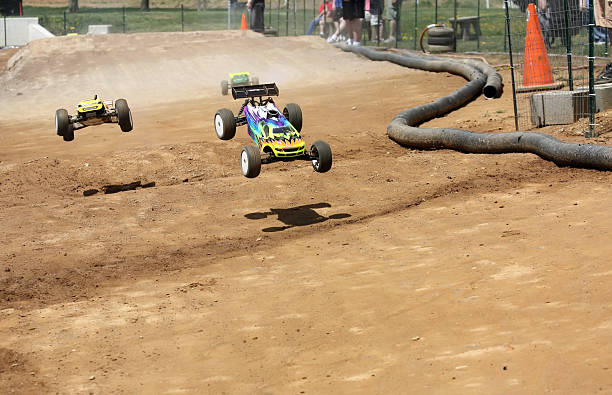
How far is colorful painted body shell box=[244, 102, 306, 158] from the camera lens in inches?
484

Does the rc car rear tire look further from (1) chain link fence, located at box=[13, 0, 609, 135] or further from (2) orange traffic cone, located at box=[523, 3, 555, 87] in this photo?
(2) orange traffic cone, located at box=[523, 3, 555, 87]

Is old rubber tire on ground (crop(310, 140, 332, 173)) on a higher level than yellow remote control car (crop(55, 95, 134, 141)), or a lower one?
lower

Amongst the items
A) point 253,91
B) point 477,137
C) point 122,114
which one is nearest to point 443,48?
point 477,137

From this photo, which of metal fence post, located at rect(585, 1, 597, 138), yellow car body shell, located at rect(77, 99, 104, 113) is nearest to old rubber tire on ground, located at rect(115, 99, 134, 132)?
yellow car body shell, located at rect(77, 99, 104, 113)

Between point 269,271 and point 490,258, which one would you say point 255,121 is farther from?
point 490,258

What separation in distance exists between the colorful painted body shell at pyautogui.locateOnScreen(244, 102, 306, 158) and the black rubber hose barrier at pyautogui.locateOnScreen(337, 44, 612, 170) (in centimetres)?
418

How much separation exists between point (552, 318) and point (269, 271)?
3739 mm

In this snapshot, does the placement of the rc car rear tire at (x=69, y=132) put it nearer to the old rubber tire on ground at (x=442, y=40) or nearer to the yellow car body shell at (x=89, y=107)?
the yellow car body shell at (x=89, y=107)

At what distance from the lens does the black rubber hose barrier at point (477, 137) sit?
43.7 feet

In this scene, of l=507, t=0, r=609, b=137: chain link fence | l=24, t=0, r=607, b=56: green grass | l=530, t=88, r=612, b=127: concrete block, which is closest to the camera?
l=507, t=0, r=609, b=137: chain link fence

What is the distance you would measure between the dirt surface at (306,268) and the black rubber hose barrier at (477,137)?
8.9 inches

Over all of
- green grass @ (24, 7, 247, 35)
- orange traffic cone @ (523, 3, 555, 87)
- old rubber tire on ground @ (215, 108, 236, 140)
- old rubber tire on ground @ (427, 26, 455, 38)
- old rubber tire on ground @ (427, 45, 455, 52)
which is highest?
green grass @ (24, 7, 247, 35)

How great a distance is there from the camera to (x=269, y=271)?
1033cm

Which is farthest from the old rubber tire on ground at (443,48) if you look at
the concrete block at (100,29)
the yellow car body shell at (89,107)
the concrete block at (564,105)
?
the concrete block at (100,29)
